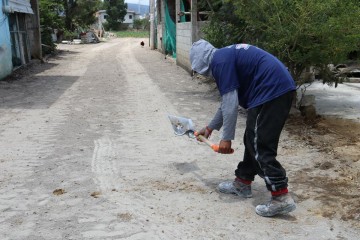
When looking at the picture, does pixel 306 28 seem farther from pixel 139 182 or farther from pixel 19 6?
pixel 19 6

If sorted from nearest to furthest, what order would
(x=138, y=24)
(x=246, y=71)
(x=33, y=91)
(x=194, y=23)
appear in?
(x=246, y=71), (x=33, y=91), (x=194, y=23), (x=138, y=24)

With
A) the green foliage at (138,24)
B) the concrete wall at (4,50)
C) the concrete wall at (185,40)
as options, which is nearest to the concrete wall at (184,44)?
the concrete wall at (185,40)

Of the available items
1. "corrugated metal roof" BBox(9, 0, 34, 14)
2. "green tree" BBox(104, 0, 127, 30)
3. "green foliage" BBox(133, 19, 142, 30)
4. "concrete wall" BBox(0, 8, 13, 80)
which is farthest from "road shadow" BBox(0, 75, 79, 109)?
"green foliage" BBox(133, 19, 142, 30)

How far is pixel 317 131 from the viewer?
6.29 metres

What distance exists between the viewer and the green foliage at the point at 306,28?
19.6 feet

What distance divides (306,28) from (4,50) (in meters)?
9.71

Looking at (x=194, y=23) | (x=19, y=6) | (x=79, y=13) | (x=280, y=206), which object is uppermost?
(x=19, y=6)

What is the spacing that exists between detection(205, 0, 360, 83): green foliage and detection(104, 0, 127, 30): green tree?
6661cm

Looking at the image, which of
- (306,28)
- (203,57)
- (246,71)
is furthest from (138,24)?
(246,71)

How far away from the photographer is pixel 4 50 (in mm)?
12586

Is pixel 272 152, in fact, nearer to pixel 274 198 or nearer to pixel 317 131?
pixel 274 198

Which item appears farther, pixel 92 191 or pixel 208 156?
pixel 208 156

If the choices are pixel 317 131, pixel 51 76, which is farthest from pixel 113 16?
pixel 317 131

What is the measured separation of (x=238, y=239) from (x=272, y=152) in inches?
30.3
